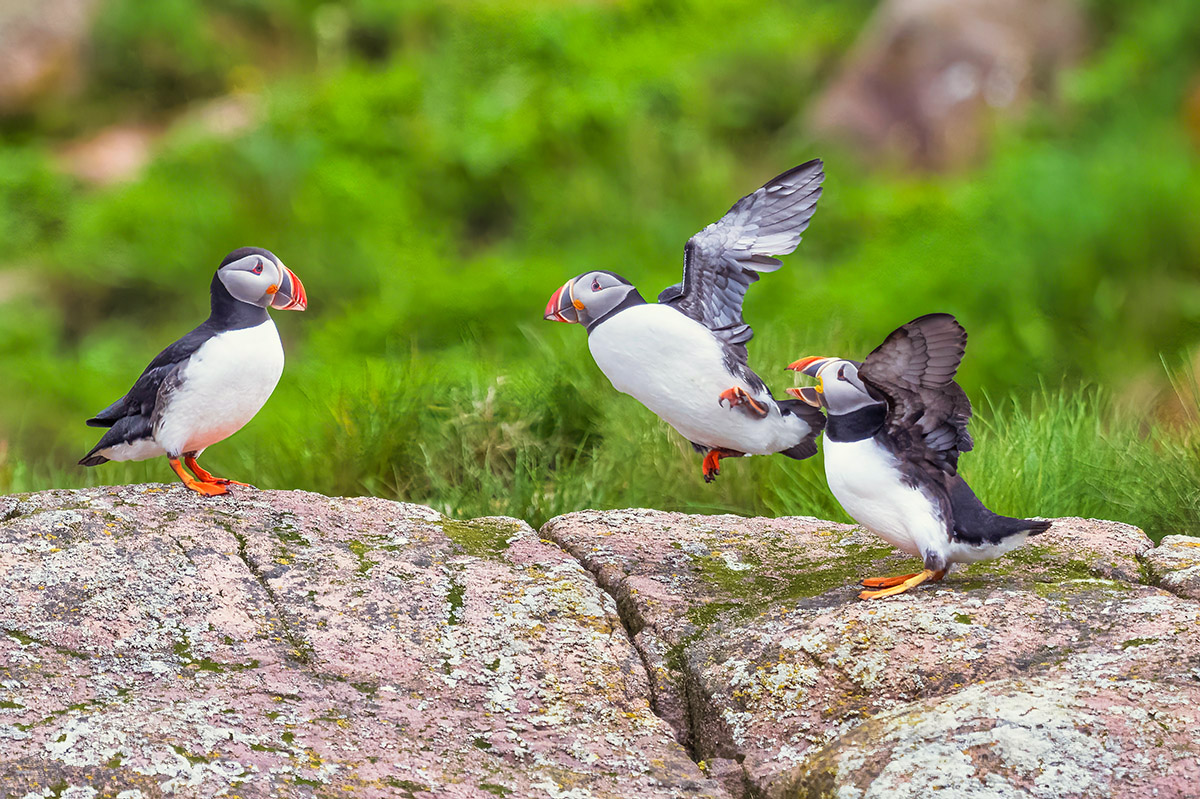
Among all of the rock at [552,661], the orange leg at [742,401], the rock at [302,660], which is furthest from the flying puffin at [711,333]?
the rock at [302,660]

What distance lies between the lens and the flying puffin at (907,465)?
3.07 meters

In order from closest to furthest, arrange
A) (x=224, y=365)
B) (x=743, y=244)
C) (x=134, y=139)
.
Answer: (x=743, y=244)
(x=224, y=365)
(x=134, y=139)

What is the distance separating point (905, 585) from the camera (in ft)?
10.3

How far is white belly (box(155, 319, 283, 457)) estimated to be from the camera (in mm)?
3471

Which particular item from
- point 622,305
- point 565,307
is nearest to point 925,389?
point 622,305

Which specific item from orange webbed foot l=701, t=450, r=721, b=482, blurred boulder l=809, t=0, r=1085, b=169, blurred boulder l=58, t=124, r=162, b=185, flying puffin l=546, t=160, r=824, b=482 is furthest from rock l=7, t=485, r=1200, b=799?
blurred boulder l=58, t=124, r=162, b=185

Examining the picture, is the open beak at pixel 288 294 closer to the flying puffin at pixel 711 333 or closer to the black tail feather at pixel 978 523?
the flying puffin at pixel 711 333

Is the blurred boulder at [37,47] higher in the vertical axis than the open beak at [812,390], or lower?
higher

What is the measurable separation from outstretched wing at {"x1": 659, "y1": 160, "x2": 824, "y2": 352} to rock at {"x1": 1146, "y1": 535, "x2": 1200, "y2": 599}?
1.32m

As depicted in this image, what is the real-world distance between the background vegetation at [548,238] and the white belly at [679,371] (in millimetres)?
1712

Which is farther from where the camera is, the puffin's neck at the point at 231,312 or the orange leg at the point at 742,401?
the puffin's neck at the point at 231,312

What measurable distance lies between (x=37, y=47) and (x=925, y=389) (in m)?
10.4

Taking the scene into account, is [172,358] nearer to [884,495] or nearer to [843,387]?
[843,387]

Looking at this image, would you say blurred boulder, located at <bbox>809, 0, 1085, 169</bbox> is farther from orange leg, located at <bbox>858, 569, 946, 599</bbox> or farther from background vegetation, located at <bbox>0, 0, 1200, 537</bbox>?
orange leg, located at <bbox>858, 569, 946, 599</bbox>
